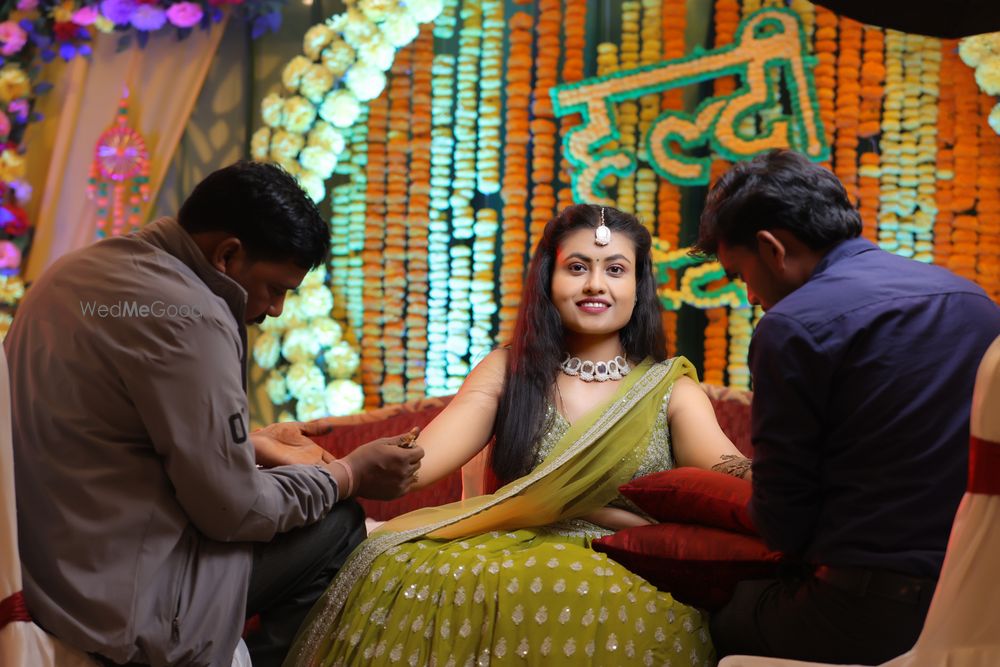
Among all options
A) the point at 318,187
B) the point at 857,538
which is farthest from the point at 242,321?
the point at 318,187

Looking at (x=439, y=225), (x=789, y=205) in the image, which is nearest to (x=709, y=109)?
(x=439, y=225)

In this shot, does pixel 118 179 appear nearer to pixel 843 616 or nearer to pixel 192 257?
pixel 192 257

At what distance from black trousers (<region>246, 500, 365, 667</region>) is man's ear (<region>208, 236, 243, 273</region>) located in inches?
21.4

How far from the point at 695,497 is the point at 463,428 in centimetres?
76

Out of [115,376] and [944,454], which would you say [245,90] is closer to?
[115,376]

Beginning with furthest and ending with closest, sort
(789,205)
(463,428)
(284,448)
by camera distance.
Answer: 1. (463,428)
2. (284,448)
3. (789,205)

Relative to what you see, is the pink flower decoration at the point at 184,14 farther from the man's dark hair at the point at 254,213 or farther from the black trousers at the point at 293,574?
the black trousers at the point at 293,574

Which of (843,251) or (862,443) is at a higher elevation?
(843,251)

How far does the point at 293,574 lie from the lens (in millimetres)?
2260

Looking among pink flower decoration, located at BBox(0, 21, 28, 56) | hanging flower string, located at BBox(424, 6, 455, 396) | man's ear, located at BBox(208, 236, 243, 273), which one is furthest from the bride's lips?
pink flower decoration, located at BBox(0, 21, 28, 56)

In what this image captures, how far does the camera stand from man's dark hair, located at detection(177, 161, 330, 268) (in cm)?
215

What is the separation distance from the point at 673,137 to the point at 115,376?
256 cm

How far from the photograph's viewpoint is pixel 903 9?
1.92 m

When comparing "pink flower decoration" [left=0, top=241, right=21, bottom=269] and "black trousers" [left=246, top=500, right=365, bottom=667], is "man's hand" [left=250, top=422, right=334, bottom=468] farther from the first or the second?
"pink flower decoration" [left=0, top=241, right=21, bottom=269]
